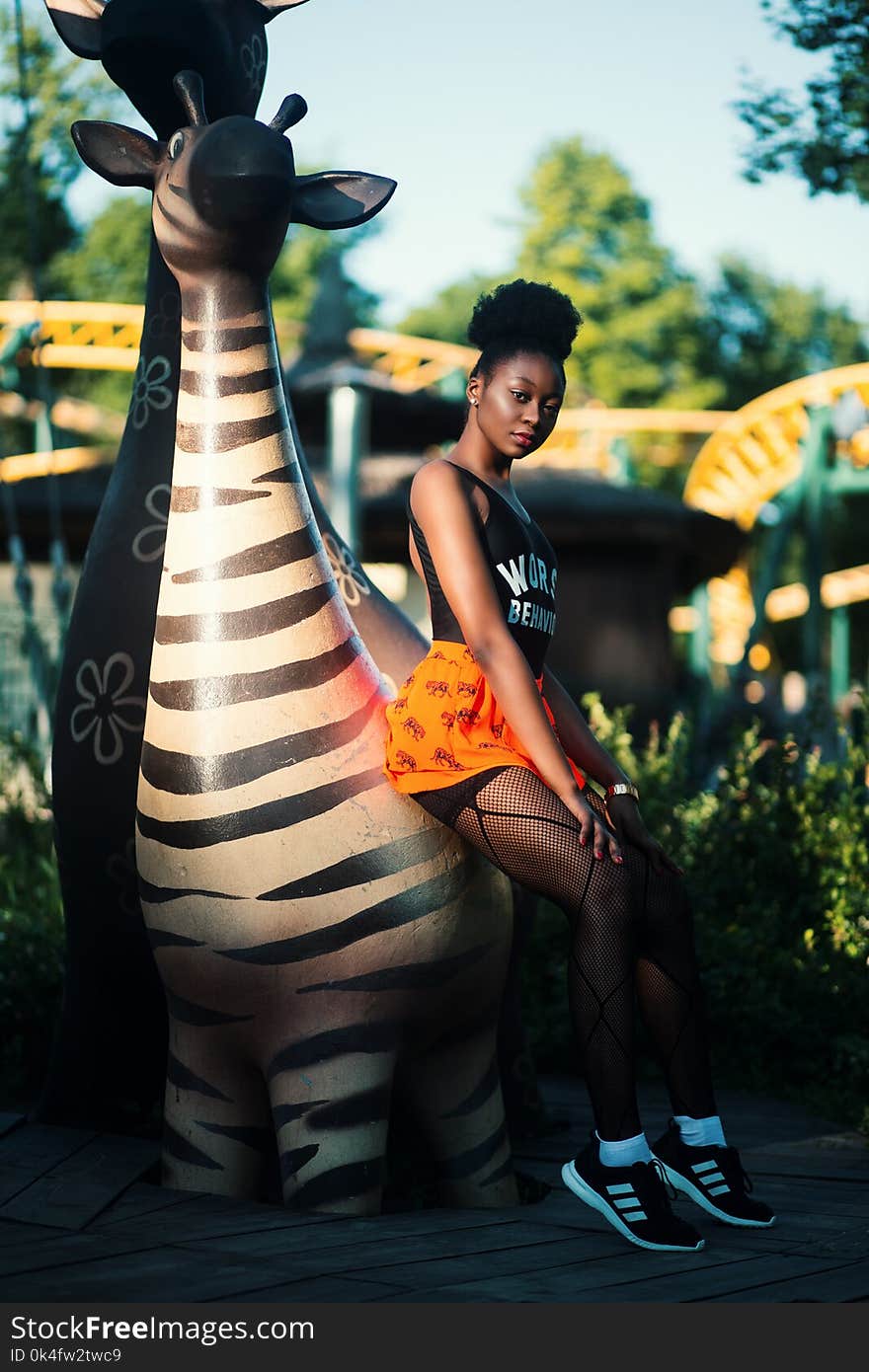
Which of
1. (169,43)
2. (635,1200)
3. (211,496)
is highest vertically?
(169,43)

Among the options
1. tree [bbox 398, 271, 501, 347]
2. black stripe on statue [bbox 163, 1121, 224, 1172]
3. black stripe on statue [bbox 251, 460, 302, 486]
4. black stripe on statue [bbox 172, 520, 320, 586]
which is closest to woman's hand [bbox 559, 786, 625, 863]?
black stripe on statue [bbox 172, 520, 320, 586]

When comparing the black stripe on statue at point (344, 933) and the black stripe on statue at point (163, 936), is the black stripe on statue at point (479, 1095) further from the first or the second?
the black stripe on statue at point (163, 936)

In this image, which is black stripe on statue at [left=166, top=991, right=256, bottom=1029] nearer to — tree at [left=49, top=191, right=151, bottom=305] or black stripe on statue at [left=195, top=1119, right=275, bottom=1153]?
black stripe on statue at [left=195, top=1119, right=275, bottom=1153]

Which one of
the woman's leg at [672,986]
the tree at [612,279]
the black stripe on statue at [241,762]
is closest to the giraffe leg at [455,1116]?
the woman's leg at [672,986]

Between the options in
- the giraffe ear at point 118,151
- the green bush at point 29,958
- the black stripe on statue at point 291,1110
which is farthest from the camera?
the green bush at point 29,958

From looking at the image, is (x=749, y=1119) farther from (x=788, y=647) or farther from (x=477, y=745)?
(x=788, y=647)

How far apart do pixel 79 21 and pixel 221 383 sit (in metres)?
1.09

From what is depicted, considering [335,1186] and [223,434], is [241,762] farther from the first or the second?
[335,1186]

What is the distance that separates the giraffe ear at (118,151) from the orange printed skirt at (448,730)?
47.4 inches

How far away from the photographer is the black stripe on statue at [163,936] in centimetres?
291

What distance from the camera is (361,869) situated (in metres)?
2.90

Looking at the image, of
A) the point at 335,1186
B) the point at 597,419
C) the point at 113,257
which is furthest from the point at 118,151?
the point at 113,257

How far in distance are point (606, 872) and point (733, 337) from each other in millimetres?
37765

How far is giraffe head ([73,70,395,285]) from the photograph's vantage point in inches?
118
